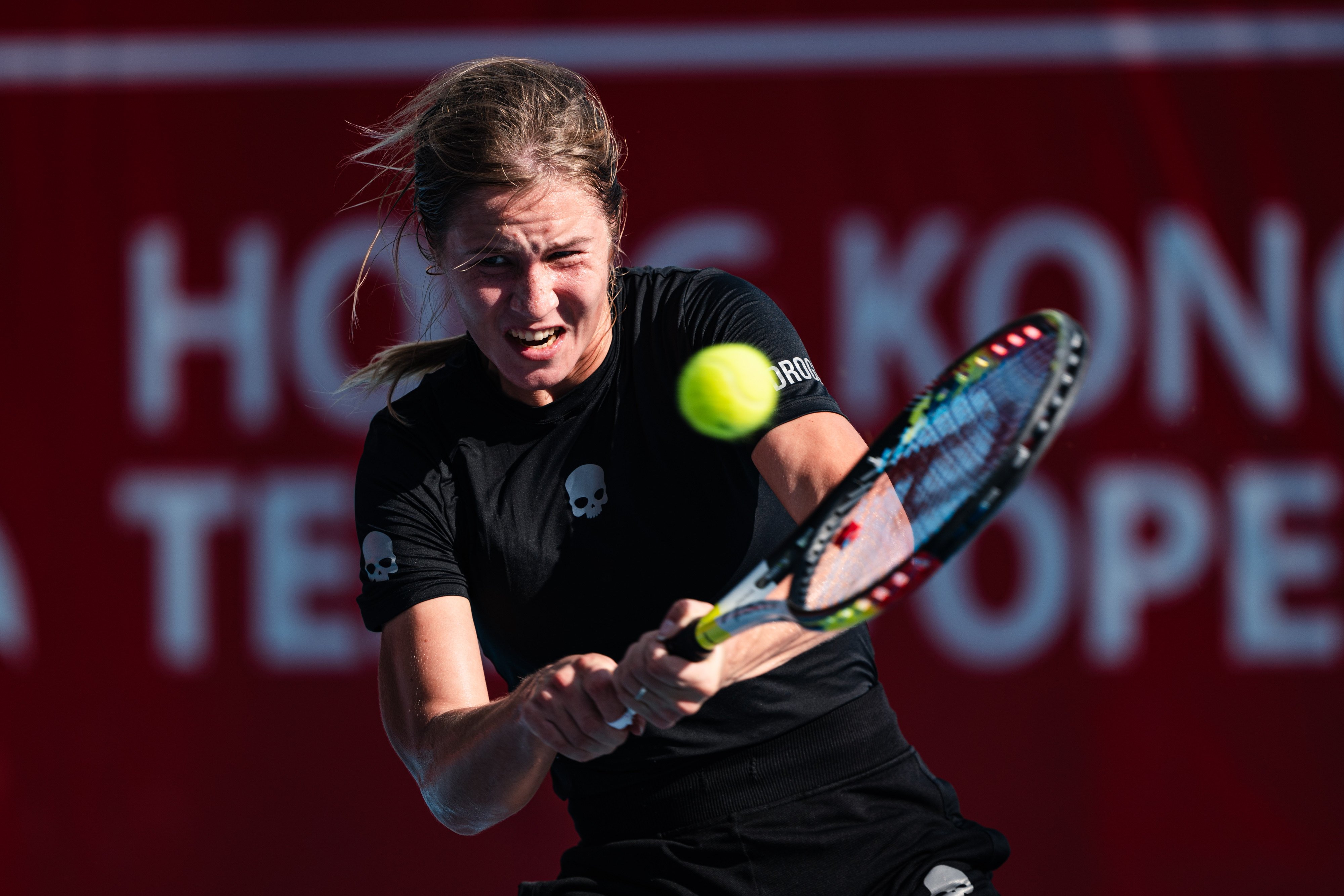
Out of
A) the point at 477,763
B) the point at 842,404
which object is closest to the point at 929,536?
the point at 477,763

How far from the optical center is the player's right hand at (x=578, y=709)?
133 centimetres

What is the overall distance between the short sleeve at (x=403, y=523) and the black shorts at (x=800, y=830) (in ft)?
1.20

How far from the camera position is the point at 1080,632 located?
3432 mm

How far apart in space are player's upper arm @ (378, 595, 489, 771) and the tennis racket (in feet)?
1.17

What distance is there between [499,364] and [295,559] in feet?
6.78

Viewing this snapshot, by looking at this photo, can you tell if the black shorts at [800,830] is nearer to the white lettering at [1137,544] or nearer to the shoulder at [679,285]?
the shoulder at [679,285]

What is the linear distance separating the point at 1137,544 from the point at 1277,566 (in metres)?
0.36

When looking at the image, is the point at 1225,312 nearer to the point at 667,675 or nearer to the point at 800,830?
the point at 800,830

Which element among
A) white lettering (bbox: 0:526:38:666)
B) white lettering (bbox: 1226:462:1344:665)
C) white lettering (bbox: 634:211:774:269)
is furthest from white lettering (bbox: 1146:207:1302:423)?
white lettering (bbox: 0:526:38:666)

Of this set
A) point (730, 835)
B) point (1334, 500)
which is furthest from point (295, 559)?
point (1334, 500)

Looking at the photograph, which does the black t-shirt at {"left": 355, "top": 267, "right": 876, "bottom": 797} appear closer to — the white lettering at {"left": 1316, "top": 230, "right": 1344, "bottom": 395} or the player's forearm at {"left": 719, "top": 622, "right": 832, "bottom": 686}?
the player's forearm at {"left": 719, "top": 622, "right": 832, "bottom": 686}

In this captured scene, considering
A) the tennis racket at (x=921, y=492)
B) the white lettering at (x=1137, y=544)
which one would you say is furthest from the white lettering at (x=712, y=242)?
the tennis racket at (x=921, y=492)

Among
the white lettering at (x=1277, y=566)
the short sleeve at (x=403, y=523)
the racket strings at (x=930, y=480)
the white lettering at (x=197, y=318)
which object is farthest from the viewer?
the white lettering at (x=197, y=318)

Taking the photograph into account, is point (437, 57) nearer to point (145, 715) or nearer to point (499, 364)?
point (145, 715)
